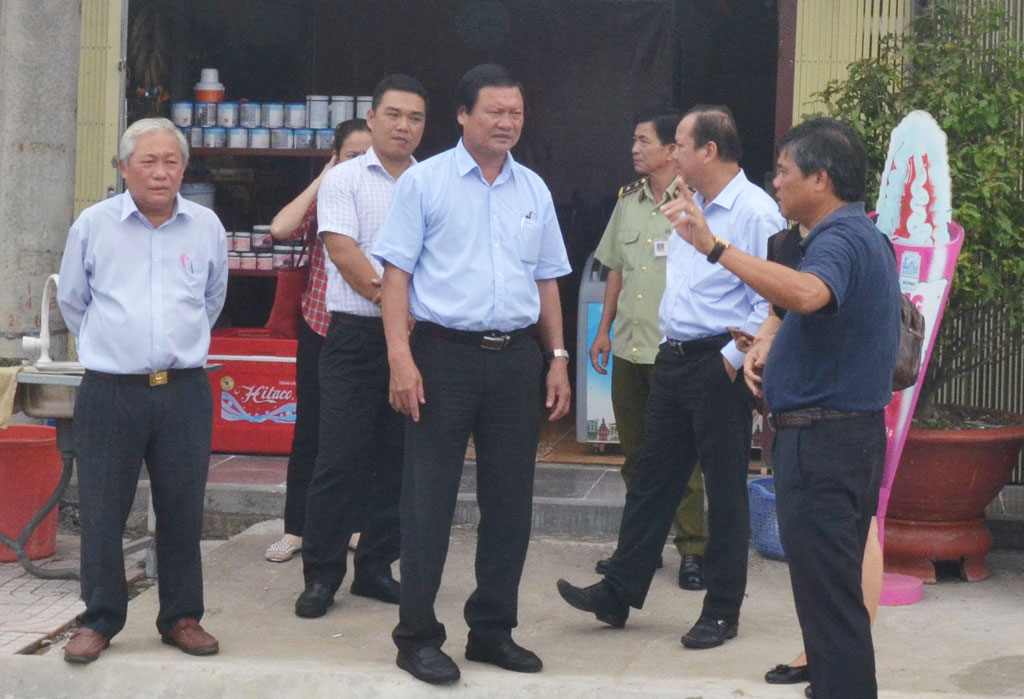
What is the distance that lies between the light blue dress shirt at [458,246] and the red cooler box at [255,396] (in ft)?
11.3

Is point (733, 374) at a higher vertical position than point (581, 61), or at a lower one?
lower

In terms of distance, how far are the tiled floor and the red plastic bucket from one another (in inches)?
4.1

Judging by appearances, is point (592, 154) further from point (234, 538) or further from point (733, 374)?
point (733, 374)

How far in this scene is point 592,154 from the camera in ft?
33.6

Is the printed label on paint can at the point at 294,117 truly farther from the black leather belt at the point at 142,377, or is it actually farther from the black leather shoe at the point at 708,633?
the black leather shoe at the point at 708,633

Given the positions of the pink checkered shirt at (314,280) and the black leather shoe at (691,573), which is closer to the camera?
the pink checkered shirt at (314,280)

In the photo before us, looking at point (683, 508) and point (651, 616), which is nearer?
point (651, 616)

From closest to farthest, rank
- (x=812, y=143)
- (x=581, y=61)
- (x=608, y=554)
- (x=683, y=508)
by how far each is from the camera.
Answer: (x=812, y=143) → (x=683, y=508) → (x=608, y=554) → (x=581, y=61)

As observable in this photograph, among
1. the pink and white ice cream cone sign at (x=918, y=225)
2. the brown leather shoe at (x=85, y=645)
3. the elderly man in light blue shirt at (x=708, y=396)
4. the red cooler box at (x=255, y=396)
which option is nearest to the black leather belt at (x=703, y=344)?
the elderly man in light blue shirt at (x=708, y=396)

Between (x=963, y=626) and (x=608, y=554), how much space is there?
1.66m

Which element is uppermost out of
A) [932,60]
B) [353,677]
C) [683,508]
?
[932,60]

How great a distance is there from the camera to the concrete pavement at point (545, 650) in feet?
15.1

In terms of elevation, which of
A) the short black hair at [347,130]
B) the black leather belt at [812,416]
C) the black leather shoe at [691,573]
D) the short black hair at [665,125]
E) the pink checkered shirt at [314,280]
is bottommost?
the black leather shoe at [691,573]

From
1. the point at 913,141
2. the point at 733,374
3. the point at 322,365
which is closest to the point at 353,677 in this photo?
the point at 322,365
